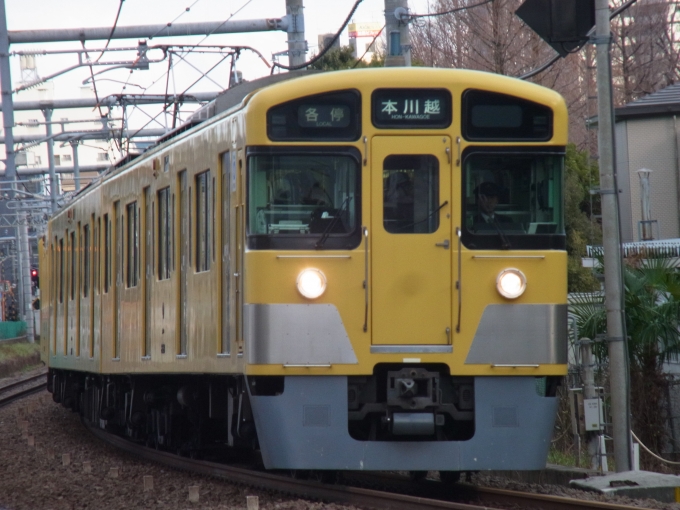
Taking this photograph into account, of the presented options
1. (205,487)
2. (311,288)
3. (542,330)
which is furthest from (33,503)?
(542,330)

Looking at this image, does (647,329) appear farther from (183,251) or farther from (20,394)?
(20,394)

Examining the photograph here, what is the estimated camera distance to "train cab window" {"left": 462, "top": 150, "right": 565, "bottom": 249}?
25.8ft

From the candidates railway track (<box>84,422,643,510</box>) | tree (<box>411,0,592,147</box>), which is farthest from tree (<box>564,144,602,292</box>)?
railway track (<box>84,422,643,510</box>)

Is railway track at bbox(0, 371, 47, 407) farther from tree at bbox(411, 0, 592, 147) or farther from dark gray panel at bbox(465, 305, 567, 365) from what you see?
dark gray panel at bbox(465, 305, 567, 365)

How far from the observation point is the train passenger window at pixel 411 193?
25.6ft

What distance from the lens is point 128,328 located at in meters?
12.3

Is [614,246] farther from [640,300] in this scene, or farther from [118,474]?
[118,474]

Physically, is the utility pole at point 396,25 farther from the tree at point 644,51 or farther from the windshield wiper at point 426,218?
Result: the tree at point 644,51

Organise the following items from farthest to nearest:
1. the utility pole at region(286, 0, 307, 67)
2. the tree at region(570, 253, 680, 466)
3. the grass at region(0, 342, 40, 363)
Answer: the grass at region(0, 342, 40, 363) → the utility pole at region(286, 0, 307, 67) → the tree at region(570, 253, 680, 466)

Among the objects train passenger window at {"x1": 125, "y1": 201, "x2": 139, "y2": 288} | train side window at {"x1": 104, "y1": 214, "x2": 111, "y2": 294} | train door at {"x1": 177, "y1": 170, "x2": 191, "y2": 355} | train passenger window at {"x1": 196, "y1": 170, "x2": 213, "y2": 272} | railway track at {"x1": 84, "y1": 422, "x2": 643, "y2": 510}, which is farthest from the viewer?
train side window at {"x1": 104, "y1": 214, "x2": 111, "y2": 294}

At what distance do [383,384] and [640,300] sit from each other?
20.8 feet

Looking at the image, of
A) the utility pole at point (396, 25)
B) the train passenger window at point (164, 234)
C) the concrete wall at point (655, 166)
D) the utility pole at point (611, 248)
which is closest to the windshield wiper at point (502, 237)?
the utility pole at point (611, 248)

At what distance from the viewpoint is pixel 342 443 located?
7.66 metres

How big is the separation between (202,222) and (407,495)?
2.77 meters
